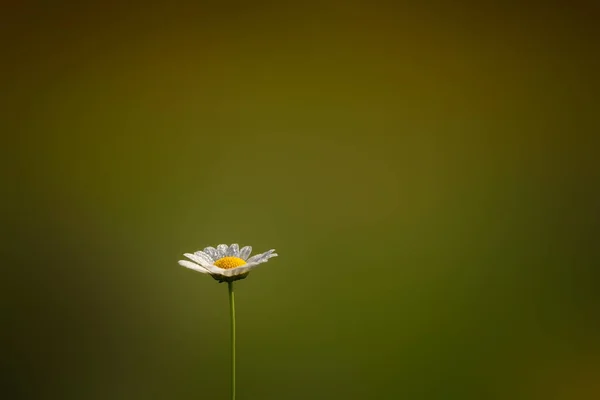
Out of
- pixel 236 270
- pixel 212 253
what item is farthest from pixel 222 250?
pixel 236 270

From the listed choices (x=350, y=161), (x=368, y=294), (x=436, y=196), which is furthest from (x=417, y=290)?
(x=350, y=161)

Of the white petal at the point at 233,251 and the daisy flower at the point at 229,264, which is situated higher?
the white petal at the point at 233,251

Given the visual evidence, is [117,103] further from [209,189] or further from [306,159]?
[306,159]

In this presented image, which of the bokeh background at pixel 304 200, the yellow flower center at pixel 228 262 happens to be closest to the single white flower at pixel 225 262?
the yellow flower center at pixel 228 262

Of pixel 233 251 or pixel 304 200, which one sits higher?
pixel 304 200

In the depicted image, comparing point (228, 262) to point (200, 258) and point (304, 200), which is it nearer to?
point (200, 258)

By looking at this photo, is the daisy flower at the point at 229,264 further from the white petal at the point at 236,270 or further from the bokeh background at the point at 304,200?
the bokeh background at the point at 304,200

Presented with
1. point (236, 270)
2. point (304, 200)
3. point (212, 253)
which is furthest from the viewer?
point (304, 200)
